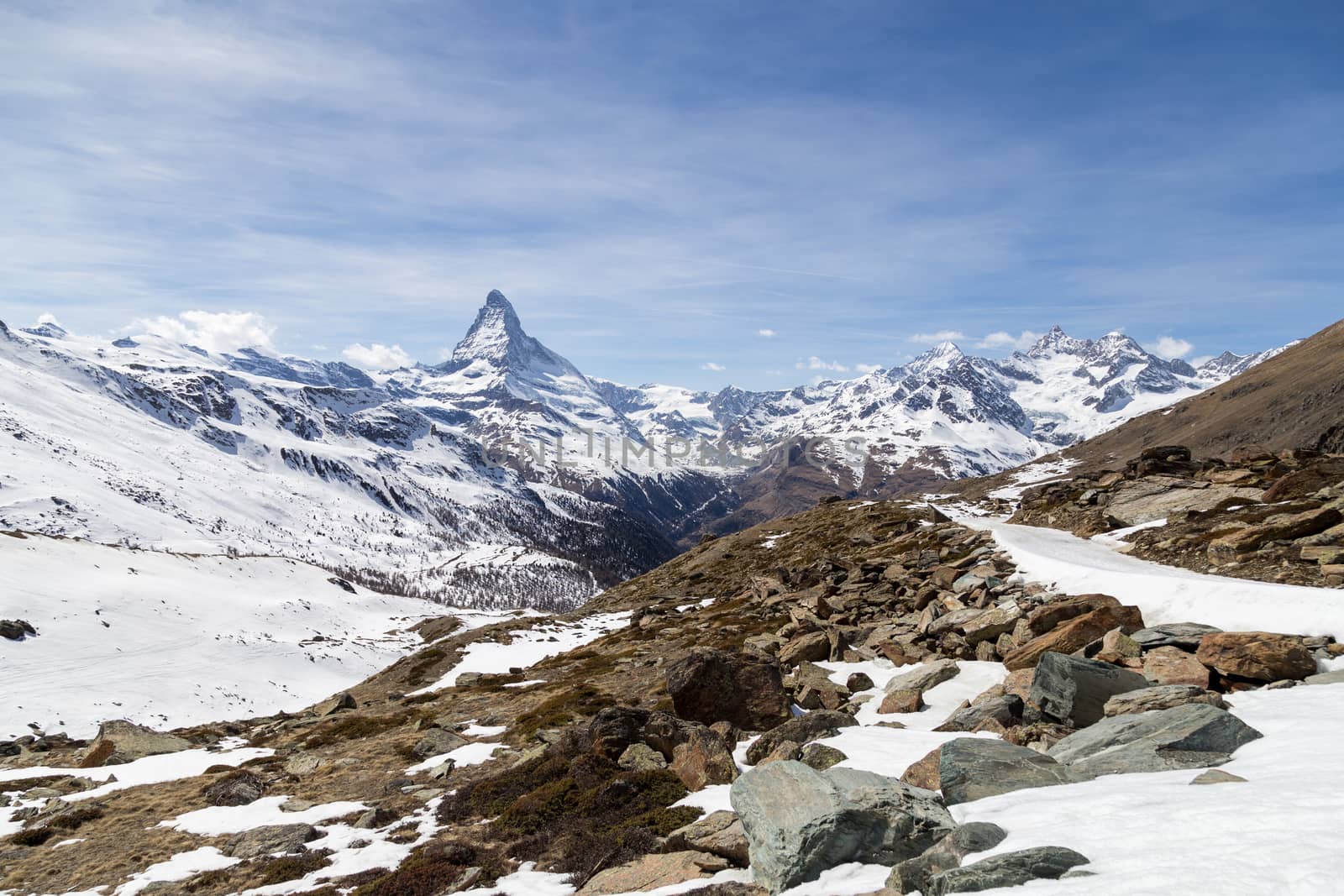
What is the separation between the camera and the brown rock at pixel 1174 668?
17047mm

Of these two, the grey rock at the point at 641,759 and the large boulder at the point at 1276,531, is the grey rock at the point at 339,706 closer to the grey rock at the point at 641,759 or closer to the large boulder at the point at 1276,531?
the grey rock at the point at 641,759

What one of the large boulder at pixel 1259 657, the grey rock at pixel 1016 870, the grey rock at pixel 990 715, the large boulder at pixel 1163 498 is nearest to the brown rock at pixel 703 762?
the grey rock at pixel 990 715

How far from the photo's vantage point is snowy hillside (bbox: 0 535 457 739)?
62.7 m

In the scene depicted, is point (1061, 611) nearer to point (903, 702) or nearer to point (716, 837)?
point (903, 702)

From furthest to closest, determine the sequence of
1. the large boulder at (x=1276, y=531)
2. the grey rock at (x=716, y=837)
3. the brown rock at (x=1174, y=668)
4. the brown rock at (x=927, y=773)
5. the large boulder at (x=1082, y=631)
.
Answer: the large boulder at (x=1276, y=531) → the large boulder at (x=1082, y=631) → the brown rock at (x=1174, y=668) → the brown rock at (x=927, y=773) → the grey rock at (x=716, y=837)

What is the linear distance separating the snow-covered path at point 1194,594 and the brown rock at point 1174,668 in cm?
317

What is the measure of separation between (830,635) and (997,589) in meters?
8.31

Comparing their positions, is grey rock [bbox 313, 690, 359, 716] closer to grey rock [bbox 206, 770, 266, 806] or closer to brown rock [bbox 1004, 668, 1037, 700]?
grey rock [bbox 206, 770, 266, 806]

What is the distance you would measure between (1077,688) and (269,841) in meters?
24.4

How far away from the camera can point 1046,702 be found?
56.9 feet

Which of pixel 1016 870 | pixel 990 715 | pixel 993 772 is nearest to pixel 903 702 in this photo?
pixel 990 715

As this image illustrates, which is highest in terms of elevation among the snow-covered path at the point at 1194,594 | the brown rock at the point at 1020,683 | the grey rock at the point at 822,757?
the snow-covered path at the point at 1194,594

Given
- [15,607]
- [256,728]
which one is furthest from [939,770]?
[15,607]

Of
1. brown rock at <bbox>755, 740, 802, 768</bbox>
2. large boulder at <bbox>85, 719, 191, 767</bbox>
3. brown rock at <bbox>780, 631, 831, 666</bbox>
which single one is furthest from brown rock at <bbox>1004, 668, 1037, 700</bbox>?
large boulder at <bbox>85, 719, 191, 767</bbox>
